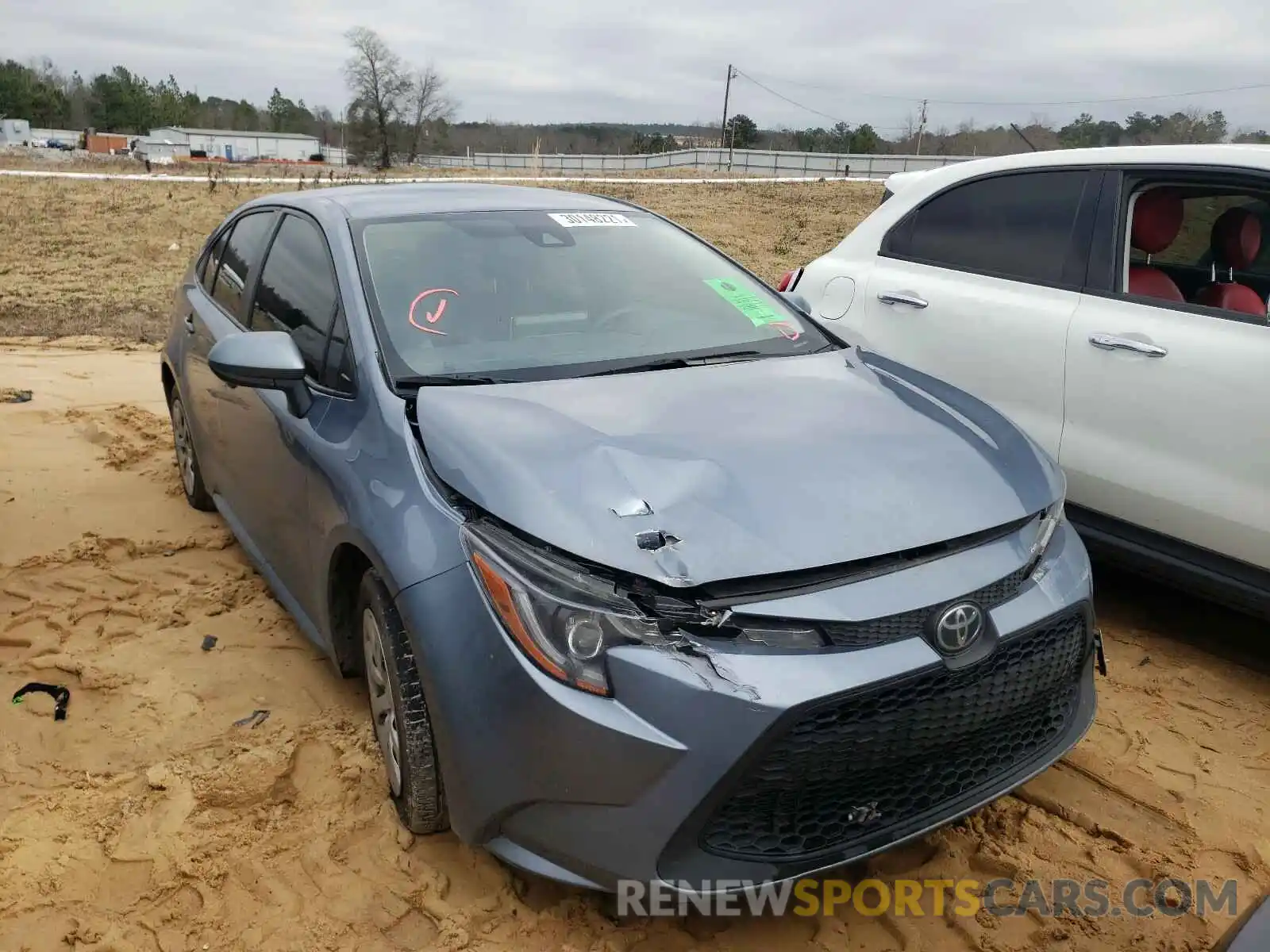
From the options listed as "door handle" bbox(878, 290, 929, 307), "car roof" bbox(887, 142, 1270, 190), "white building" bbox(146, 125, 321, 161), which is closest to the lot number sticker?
"door handle" bbox(878, 290, 929, 307)

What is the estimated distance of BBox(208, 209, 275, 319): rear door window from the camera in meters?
3.90

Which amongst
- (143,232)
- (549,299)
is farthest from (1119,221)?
(143,232)

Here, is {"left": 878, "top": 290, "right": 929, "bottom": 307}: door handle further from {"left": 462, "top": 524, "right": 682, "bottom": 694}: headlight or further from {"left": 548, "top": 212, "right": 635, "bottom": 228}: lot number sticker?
{"left": 462, "top": 524, "right": 682, "bottom": 694}: headlight

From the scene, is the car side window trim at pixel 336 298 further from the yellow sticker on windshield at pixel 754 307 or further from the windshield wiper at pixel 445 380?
the yellow sticker on windshield at pixel 754 307

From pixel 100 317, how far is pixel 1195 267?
9.96m

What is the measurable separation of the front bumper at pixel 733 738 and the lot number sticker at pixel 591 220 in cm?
180

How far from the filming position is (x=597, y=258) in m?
3.44

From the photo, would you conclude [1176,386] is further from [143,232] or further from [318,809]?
[143,232]

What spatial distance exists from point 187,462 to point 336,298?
2.26 metres

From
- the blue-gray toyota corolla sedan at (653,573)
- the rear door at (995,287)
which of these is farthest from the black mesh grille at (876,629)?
the rear door at (995,287)

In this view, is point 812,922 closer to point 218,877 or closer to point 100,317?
point 218,877

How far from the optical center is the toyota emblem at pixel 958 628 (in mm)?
2031

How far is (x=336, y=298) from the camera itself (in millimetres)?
3031

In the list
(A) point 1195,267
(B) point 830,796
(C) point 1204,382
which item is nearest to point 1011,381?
(C) point 1204,382
